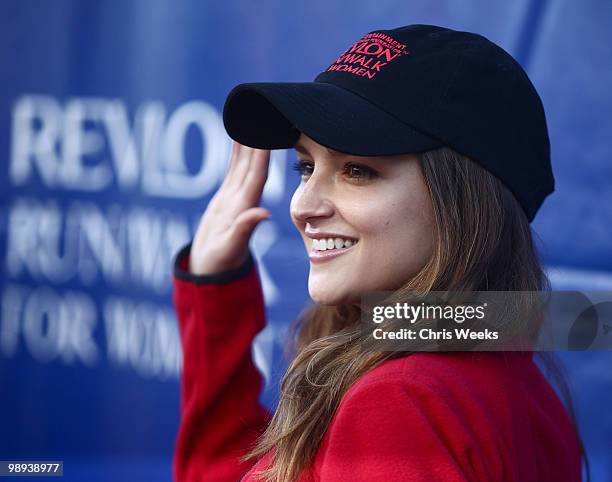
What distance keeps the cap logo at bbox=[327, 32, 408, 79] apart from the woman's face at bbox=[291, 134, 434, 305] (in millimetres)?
111

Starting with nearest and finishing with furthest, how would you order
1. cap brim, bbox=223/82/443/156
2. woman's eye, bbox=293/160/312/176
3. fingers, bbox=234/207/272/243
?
cap brim, bbox=223/82/443/156 → woman's eye, bbox=293/160/312/176 → fingers, bbox=234/207/272/243

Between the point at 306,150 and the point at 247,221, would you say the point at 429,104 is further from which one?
the point at 247,221

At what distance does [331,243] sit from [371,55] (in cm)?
26

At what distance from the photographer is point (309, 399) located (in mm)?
1035

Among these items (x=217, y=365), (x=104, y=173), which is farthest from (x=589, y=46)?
(x=104, y=173)

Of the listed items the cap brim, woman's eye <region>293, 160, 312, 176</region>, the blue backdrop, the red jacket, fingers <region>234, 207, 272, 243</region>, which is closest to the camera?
the red jacket

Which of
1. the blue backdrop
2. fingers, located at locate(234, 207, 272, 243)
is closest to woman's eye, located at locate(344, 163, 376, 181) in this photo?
fingers, located at locate(234, 207, 272, 243)

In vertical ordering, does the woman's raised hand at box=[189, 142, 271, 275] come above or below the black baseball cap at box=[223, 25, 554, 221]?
below

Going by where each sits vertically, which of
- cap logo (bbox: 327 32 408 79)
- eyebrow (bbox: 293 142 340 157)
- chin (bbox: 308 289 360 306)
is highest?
cap logo (bbox: 327 32 408 79)

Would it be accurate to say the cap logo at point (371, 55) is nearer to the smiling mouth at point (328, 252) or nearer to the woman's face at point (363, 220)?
the woman's face at point (363, 220)

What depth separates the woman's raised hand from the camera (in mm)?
→ 1450

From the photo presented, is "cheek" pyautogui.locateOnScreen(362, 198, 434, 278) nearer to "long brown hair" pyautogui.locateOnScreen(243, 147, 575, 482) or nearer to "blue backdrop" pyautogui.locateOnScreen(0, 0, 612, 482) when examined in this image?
"long brown hair" pyautogui.locateOnScreen(243, 147, 575, 482)

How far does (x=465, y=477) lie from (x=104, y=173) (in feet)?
4.62

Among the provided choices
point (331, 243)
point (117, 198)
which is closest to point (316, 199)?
point (331, 243)
